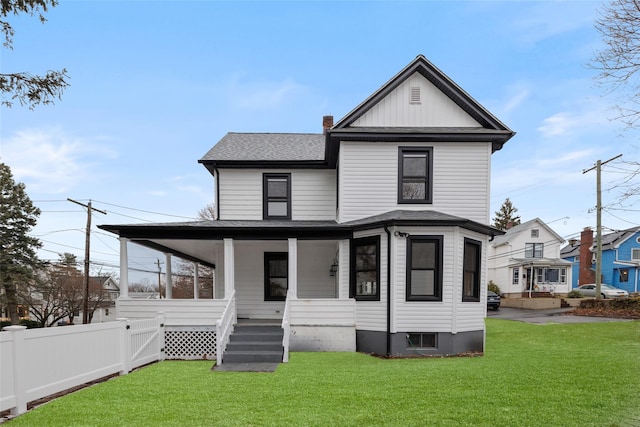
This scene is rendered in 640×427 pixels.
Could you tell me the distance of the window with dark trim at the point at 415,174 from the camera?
1048 cm

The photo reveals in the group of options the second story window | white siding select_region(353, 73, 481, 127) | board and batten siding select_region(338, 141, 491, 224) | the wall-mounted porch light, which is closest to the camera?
board and batten siding select_region(338, 141, 491, 224)

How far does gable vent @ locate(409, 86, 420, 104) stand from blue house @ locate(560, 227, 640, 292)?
36289 mm

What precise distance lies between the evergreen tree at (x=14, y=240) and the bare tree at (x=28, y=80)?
95.9 feet

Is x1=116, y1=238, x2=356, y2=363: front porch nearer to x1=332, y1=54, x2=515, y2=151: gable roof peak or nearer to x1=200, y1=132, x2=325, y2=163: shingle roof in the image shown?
x1=200, y1=132, x2=325, y2=163: shingle roof

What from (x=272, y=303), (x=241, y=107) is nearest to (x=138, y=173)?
(x=241, y=107)

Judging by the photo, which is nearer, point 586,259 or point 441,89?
point 441,89

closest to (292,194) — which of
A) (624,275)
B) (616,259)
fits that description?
(616,259)

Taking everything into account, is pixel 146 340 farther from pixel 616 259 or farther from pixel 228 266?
pixel 616 259

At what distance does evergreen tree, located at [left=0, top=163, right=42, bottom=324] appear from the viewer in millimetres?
27391

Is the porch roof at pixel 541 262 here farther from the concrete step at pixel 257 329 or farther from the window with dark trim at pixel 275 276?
the concrete step at pixel 257 329

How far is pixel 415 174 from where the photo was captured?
34.8ft

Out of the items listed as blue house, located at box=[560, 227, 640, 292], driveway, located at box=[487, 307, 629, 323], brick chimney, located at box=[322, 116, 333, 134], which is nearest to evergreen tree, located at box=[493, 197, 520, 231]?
blue house, located at box=[560, 227, 640, 292]

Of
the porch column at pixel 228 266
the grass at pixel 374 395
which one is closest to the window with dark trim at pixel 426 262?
the grass at pixel 374 395

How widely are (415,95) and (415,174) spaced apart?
254 cm
